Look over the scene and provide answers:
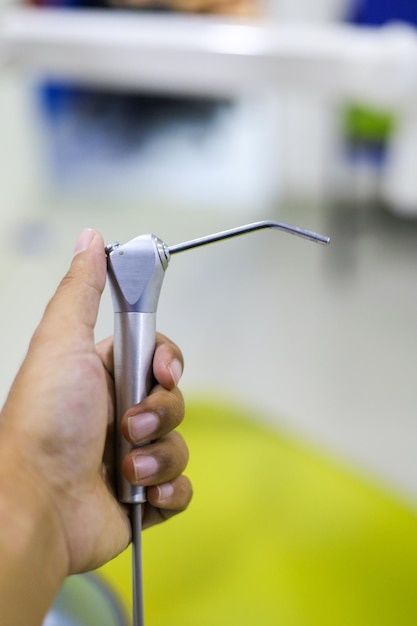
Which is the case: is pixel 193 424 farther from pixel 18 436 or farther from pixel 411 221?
pixel 411 221

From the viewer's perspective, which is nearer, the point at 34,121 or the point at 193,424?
the point at 193,424

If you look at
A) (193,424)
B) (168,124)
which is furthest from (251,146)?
(193,424)

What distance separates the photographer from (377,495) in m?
0.75

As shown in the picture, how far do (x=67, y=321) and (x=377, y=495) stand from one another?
1.44ft

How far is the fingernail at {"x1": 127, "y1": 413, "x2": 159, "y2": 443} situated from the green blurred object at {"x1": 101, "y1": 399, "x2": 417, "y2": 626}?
0.45 ft

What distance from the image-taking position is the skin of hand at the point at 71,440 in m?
0.40

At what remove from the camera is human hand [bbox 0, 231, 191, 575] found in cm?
41

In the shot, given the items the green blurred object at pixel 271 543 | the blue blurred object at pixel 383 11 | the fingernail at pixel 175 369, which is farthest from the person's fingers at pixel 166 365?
the blue blurred object at pixel 383 11

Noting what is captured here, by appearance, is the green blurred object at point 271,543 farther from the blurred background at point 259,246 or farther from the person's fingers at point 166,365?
the person's fingers at point 166,365

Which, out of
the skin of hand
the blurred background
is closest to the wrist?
the skin of hand

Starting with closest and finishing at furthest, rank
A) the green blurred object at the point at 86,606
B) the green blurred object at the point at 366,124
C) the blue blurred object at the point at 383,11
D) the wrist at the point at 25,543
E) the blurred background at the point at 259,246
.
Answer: the wrist at the point at 25,543, the green blurred object at the point at 86,606, the blurred background at the point at 259,246, the blue blurred object at the point at 383,11, the green blurred object at the point at 366,124

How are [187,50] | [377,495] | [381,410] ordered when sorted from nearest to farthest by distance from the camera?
1. [377,495]
2. [187,50]
3. [381,410]

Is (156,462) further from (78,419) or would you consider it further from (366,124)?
(366,124)

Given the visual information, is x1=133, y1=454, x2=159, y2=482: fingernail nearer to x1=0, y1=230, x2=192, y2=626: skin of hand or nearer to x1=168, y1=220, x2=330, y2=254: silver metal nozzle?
x1=0, y1=230, x2=192, y2=626: skin of hand
